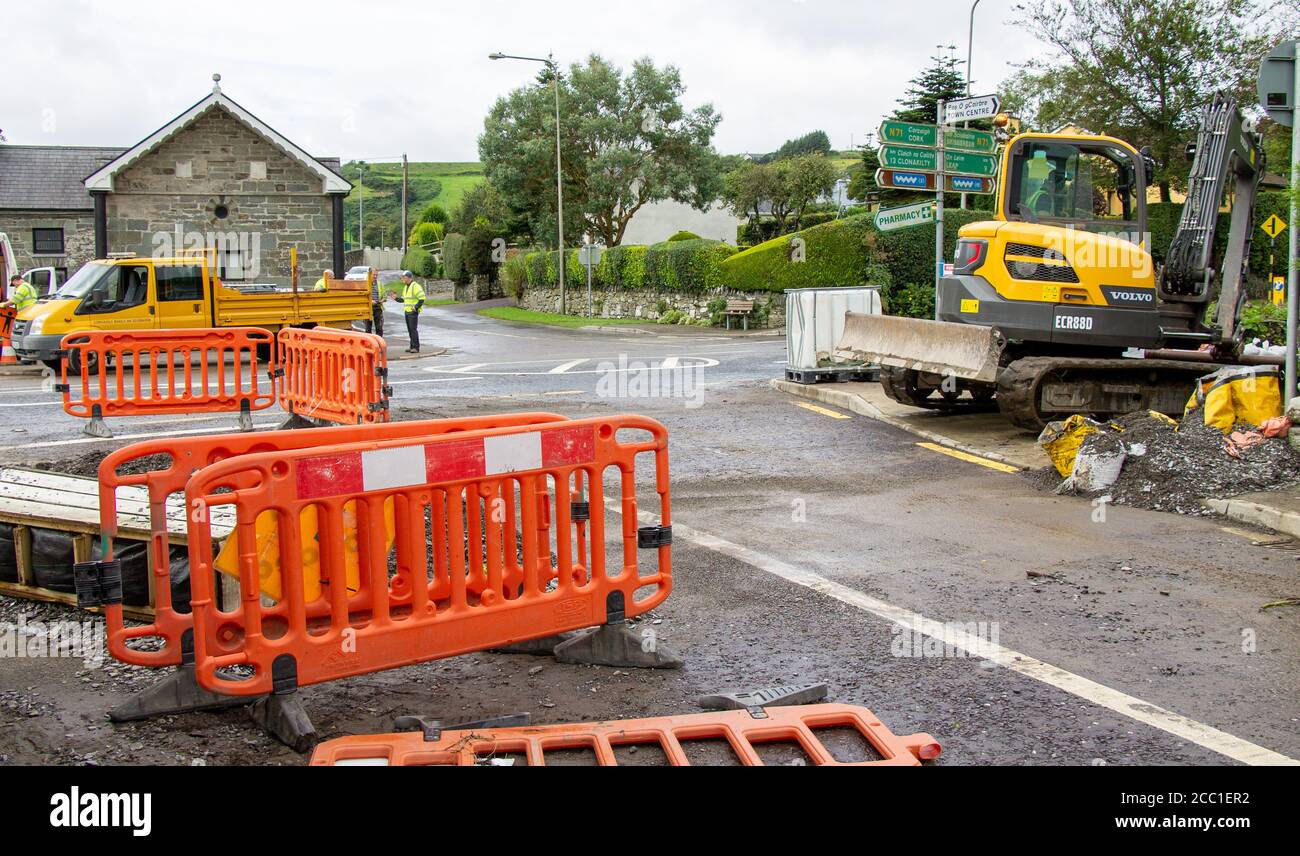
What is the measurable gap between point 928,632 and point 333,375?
7661 mm

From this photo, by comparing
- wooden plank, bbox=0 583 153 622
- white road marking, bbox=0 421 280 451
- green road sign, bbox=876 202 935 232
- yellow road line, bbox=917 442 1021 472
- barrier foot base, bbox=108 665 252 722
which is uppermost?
green road sign, bbox=876 202 935 232

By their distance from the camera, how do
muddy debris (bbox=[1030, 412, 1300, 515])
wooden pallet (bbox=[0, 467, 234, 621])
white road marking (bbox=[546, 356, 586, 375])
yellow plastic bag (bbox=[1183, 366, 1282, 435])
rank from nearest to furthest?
wooden pallet (bbox=[0, 467, 234, 621]) < muddy debris (bbox=[1030, 412, 1300, 515]) < yellow plastic bag (bbox=[1183, 366, 1282, 435]) < white road marking (bbox=[546, 356, 586, 375])

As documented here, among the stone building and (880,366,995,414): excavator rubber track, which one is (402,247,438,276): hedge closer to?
the stone building

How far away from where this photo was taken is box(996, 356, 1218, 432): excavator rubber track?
11353 mm

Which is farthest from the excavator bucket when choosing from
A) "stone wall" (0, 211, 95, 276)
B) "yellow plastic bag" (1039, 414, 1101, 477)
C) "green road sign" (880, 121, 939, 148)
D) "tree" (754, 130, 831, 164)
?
"tree" (754, 130, 831, 164)

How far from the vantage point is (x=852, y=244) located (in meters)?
32.8

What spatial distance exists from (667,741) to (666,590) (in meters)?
1.35

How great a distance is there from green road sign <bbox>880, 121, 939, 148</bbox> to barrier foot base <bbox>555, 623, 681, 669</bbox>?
9971 millimetres

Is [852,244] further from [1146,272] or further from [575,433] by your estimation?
[575,433]

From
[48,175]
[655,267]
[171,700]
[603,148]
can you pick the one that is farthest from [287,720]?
[603,148]

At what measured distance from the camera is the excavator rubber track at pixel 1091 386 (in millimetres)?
11353

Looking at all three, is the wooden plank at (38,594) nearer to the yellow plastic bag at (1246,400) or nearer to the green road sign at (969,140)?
the yellow plastic bag at (1246,400)

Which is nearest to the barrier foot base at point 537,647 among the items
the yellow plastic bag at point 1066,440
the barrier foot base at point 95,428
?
the yellow plastic bag at point 1066,440

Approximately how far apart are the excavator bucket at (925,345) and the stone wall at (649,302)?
2090cm
